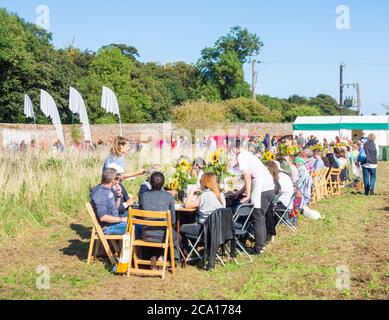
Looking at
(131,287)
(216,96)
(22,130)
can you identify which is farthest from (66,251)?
(216,96)

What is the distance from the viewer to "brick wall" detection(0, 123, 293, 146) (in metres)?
26.8

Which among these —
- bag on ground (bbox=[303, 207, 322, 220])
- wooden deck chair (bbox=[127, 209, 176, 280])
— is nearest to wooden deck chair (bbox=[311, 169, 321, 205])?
bag on ground (bbox=[303, 207, 322, 220])

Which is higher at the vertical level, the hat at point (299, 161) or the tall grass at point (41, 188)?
the hat at point (299, 161)

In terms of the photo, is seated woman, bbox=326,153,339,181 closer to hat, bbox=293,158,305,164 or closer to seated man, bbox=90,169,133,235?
hat, bbox=293,158,305,164

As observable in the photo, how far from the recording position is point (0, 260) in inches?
283

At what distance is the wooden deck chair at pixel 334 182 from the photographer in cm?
1417

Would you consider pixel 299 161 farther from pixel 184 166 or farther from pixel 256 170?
pixel 184 166

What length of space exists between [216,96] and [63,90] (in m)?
19.4

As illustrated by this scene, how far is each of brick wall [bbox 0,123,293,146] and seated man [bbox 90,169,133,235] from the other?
20465 mm

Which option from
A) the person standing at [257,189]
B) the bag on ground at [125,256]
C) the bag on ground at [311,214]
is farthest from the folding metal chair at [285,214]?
the bag on ground at [125,256]

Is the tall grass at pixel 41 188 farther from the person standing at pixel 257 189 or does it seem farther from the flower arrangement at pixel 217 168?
the person standing at pixel 257 189

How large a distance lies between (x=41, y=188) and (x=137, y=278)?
4805 mm

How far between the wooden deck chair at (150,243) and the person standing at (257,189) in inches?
58.2

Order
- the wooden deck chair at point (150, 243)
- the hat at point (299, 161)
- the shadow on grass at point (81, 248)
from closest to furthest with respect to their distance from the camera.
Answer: the wooden deck chair at point (150, 243) → the shadow on grass at point (81, 248) → the hat at point (299, 161)
